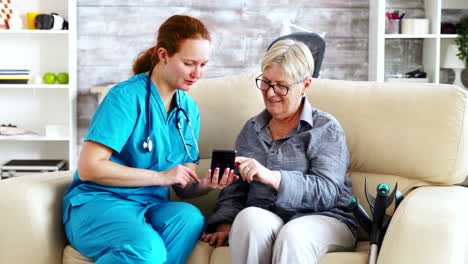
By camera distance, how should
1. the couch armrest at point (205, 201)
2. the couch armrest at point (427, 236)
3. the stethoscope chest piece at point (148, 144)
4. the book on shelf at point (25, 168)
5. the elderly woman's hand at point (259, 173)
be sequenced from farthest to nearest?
the book on shelf at point (25, 168), the couch armrest at point (205, 201), the stethoscope chest piece at point (148, 144), the elderly woman's hand at point (259, 173), the couch armrest at point (427, 236)

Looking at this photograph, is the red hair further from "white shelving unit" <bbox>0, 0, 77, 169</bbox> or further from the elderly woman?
"white shelving unit" <bbox>0, 0, 77, 169</bbox>

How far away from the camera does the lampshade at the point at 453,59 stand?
4082 millimetres

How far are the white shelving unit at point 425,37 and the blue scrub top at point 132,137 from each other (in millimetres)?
2386

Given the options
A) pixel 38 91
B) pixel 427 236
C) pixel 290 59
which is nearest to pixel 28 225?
pixel 290 59

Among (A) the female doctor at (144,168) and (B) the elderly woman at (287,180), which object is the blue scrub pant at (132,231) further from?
(B) the elderly woman at (287,180)

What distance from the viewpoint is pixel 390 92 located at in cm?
213

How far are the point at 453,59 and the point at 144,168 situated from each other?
113 inches

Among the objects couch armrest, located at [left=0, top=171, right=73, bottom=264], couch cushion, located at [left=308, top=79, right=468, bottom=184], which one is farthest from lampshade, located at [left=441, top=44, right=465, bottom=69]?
couch armrest, located at [left=0, top=171, right=73, bottom=264]

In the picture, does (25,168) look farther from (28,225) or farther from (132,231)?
(132,231)

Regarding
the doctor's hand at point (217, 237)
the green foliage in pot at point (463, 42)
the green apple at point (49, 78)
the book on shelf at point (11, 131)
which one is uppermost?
the green foliage in pot at point (463, 42)

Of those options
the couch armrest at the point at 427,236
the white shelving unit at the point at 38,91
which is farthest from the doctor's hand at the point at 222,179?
the white shelving unit at the point at 38,91

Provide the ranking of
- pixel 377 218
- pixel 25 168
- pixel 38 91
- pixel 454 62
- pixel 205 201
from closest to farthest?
pixel 377 218 < pixel 205 201 < pixel 25 168 < pixel 454 62 < pixel 38 91

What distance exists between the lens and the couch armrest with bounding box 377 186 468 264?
5.01 feet

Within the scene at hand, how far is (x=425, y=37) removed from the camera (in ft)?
13.3
